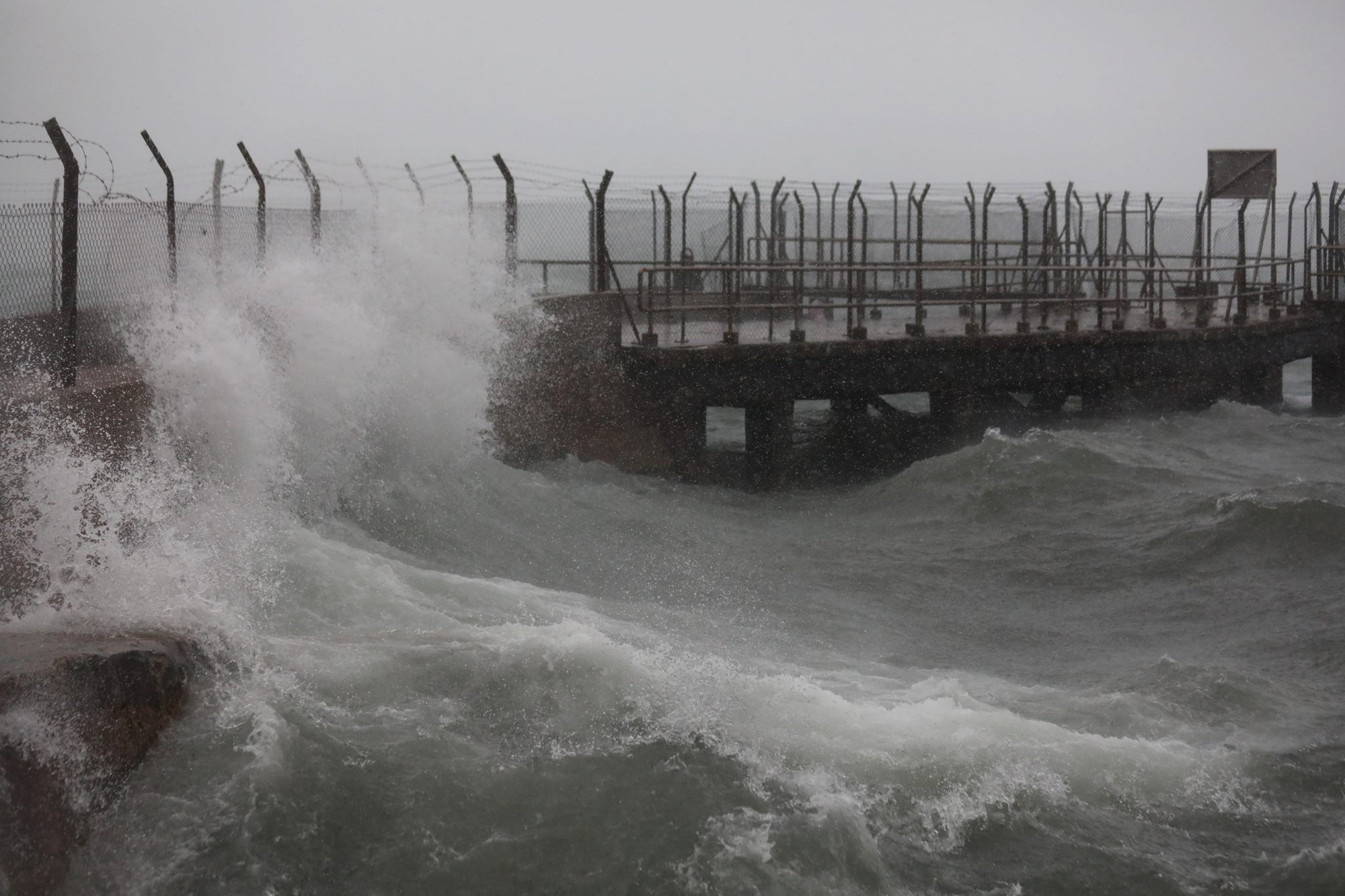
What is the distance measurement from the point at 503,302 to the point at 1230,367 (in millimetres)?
11684

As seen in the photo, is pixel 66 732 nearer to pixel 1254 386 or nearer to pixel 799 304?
pixel 799 304

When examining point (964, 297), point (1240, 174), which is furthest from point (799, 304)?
point (1240, 174)

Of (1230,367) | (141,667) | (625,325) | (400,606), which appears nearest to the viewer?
(141,667)

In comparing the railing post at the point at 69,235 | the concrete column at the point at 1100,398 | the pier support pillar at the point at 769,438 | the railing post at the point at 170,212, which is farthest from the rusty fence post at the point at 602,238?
the concrete column at the point at 1100,398

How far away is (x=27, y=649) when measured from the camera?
15.8 ft

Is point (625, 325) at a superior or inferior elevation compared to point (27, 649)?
superior

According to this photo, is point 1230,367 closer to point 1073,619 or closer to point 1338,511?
point 1338,511

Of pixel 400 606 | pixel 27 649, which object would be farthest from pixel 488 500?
pixel 27 649

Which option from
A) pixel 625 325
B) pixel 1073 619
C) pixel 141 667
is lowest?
pixel 1073 619

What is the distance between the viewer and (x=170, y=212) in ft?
33.0

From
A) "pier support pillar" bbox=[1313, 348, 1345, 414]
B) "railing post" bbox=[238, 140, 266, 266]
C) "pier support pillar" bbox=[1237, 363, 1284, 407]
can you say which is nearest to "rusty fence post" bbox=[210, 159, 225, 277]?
"railing post" bbox=[238, 140, 266, 266]

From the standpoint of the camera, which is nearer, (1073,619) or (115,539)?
(115,539)

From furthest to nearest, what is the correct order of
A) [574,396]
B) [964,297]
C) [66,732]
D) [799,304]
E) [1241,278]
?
[964,297] < [1241,278] < [799,304] < [574,396] < [66,732]

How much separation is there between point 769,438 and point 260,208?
6.09 meters
